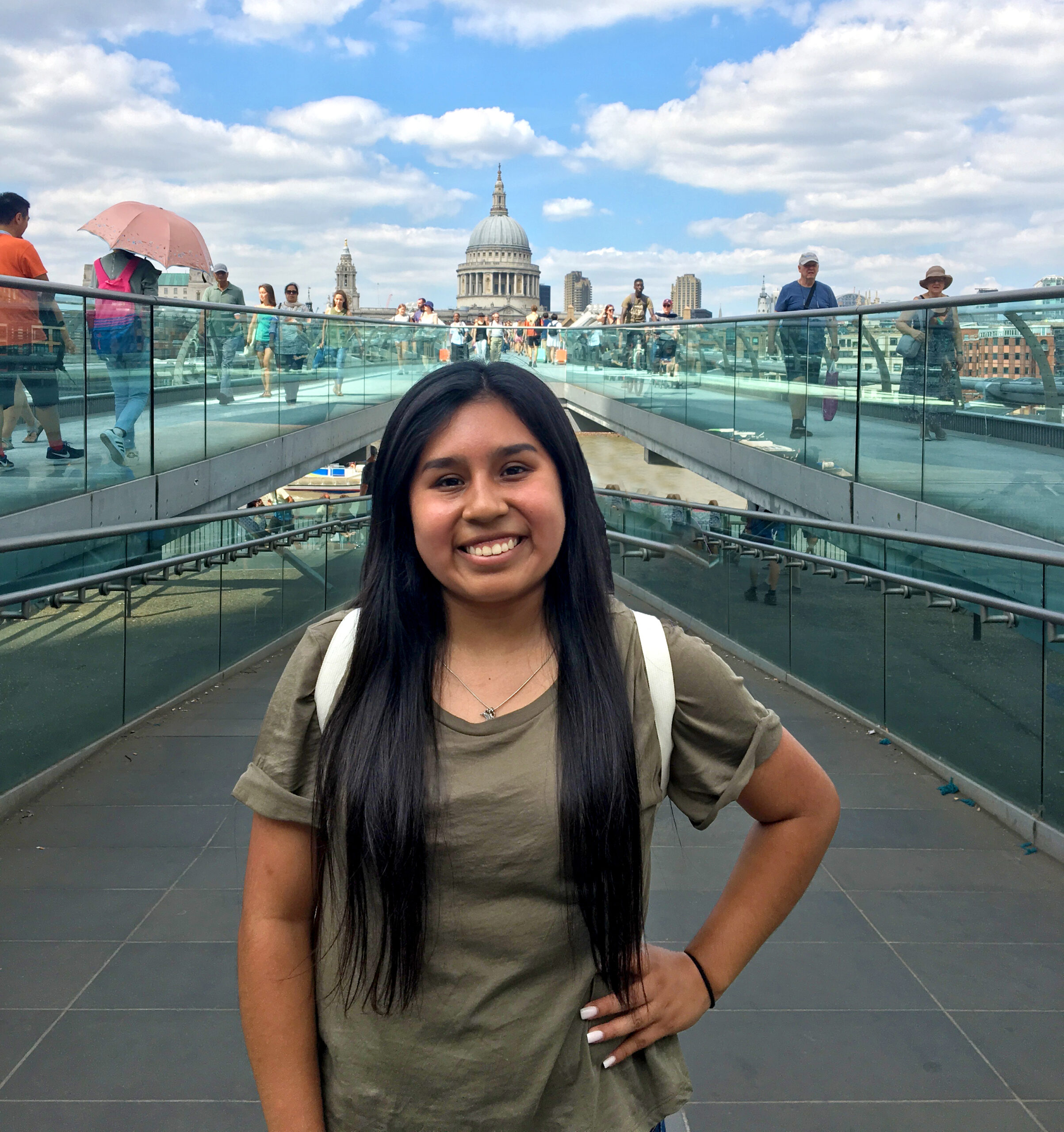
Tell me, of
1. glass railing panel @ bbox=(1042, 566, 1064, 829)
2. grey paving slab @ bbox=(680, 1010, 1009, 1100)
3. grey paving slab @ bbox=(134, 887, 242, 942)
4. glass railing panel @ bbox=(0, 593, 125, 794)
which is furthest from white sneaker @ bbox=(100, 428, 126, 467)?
grey paving slab @ bbox=(680, 1010, 1009, 1100)

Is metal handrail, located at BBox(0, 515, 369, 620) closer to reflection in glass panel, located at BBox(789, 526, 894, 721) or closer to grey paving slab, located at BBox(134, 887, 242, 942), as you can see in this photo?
grey paving slab, located at BBox(134, 887, 242, 942)

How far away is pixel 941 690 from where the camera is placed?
564cm

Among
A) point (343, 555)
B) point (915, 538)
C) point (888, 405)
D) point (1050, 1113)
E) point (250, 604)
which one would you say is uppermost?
point (888, 405)

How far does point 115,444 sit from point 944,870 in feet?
19.8

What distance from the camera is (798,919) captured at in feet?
12.9

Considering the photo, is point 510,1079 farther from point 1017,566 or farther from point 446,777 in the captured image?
point 1017,566

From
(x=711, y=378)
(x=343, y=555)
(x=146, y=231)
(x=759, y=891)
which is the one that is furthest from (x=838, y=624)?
(x=146, y=231)

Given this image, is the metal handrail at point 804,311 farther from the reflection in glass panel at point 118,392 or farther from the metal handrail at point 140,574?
the metal handrail at point 140,574

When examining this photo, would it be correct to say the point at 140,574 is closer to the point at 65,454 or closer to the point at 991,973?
the point at 65,454

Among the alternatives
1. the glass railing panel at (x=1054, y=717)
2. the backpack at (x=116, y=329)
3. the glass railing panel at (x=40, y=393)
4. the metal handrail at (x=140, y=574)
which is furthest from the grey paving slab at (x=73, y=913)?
the backpack at (x=116, y=329)

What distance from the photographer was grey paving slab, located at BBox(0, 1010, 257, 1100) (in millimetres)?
2865

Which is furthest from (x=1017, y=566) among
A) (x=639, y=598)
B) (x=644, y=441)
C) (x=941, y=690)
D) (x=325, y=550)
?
(x=644, y=441)

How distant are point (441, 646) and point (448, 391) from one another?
1.05ft

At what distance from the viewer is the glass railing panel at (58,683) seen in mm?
5035
